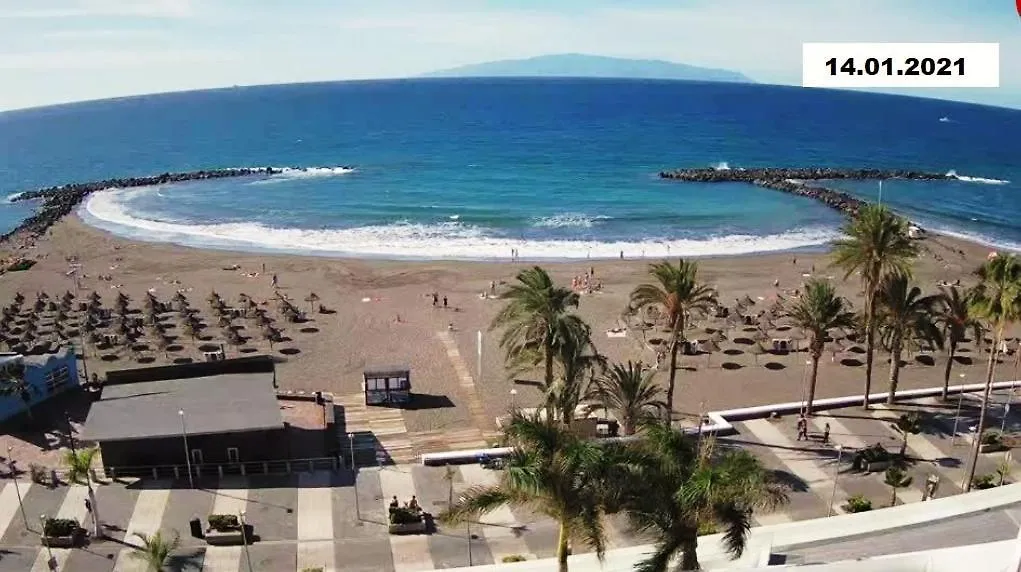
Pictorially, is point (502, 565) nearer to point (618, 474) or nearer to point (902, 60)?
point (618, 474)

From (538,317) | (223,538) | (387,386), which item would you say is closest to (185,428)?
(223,538)

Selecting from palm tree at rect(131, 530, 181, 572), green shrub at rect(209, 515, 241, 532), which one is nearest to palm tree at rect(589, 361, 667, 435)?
green shrub at rect(209, 515, 241, 532)

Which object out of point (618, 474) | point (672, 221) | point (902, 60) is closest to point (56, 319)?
point (618, 474)

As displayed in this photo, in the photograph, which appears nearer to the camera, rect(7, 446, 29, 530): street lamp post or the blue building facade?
rect(7, 446, 29, 530): street lamp post

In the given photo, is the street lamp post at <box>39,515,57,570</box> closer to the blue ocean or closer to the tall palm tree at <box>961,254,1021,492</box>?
the tall palm tree at <box>961,254,1021,492</box>

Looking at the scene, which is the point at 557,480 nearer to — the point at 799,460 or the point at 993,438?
the point at 799,460

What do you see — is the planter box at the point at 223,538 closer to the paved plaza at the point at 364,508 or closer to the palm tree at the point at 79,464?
the paved plaza at the point at 364,508
